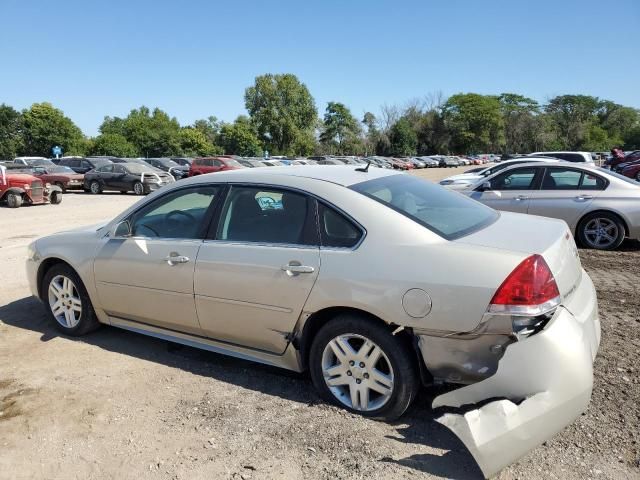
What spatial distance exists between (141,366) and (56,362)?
760 mm

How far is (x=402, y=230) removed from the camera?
312 centimetres

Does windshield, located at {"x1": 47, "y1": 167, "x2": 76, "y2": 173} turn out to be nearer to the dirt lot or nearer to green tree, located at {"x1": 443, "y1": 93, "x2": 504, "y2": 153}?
the dirt lot

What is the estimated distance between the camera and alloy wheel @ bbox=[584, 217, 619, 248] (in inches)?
331

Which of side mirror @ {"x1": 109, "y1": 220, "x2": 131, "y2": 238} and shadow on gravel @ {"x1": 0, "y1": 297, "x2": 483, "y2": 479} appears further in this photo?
side mirror @ {"x1": 109, "y1": 220, "x2": 131, "y2": 238}

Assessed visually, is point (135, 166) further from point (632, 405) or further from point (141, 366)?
point (632, 405)

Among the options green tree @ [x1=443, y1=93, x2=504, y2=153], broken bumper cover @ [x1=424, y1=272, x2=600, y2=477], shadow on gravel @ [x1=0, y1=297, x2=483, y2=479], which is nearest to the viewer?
broken bumper cover @ [x1=424, y1=272, x2=600, y2=477]

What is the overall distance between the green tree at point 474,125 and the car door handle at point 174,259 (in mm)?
102709

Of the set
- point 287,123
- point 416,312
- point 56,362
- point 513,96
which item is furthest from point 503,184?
Result: point 513,96

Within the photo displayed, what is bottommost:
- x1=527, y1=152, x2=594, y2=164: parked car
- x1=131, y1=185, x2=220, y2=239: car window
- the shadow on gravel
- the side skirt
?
the shadow on gravel

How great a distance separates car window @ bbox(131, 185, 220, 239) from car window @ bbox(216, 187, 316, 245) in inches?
8.3

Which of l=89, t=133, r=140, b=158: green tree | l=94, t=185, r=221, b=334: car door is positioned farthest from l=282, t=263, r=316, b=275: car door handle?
l=89, t=133, r=140, b=158: green tree

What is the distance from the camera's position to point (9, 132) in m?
80.0

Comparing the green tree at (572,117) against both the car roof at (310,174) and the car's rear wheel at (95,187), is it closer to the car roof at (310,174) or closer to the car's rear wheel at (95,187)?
the car's rear wheel at (95,187)

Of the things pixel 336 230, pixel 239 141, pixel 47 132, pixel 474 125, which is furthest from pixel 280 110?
pixel 336 230
